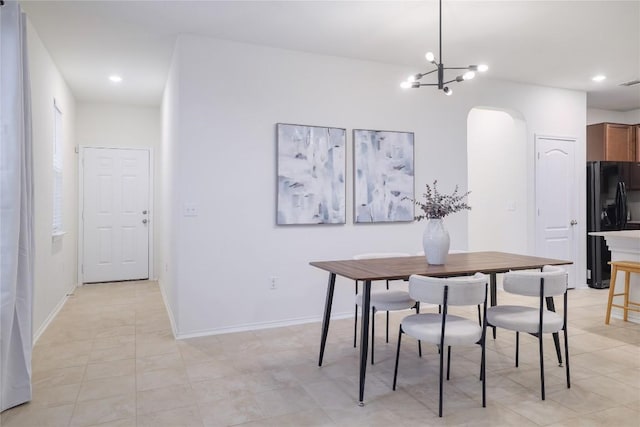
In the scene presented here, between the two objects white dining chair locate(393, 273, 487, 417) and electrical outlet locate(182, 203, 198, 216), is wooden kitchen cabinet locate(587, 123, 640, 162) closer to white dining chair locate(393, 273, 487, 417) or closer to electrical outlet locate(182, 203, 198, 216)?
white dining chair locate(393, 273, 487, 417)

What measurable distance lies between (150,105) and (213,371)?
4696 mm

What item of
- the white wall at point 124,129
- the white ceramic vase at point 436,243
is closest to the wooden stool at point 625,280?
the white ceramic vase at point 436,243

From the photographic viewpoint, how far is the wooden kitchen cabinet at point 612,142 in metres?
6.31

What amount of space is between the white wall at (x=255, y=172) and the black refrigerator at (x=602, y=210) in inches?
109

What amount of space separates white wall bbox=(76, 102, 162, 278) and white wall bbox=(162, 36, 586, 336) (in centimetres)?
243

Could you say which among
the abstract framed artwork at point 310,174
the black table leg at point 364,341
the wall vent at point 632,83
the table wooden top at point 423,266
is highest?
the wall vent at point 632,83

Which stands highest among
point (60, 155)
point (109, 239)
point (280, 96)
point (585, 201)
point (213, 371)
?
point (280, 96)

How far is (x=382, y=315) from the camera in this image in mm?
4438

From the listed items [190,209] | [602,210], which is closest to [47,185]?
[190,209]

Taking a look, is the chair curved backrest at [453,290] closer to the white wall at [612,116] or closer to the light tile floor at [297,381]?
the light tile floor at [297,381]

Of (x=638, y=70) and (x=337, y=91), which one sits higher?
(x=638, y=70)

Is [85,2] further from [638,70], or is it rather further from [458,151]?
[638,70]

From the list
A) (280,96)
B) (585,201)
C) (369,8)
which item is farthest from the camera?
(585,201)

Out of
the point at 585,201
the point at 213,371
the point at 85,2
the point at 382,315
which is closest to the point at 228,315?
the point at 213,371
